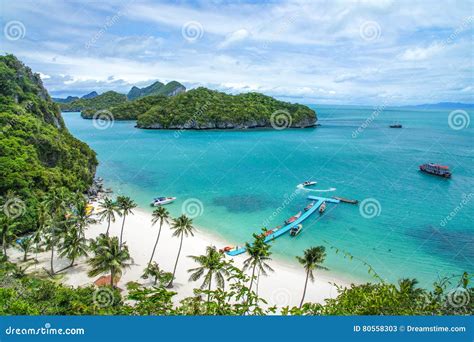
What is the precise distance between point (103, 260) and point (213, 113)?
10711 cm

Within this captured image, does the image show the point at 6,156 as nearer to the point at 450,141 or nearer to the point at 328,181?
the point at 328,181

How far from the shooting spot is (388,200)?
4312cm

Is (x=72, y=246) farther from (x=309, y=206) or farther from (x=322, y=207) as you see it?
(x=322, y=207)

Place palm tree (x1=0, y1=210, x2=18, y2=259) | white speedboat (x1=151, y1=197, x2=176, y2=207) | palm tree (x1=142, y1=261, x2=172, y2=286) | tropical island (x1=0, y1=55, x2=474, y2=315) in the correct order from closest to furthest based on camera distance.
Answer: tropical island (x1=0, y1=55, x2=474, y2=315)
palm tree (x1=142, y1=261, x2=172, y2=286)
palm tree (x1=0, y1=210, x2=18, y2=259)
white speedboat (x1=151, y1=197, x2=176, y2=207)

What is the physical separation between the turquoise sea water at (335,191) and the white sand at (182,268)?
2.31 meters

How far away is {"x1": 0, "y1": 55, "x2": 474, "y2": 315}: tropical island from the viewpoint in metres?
10.5

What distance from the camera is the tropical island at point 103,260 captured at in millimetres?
10500

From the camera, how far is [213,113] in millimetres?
121688

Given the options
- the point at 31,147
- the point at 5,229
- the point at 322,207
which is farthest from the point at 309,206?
the point at 31,147

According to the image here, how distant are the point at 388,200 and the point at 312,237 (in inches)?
712

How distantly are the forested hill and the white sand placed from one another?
257 inches

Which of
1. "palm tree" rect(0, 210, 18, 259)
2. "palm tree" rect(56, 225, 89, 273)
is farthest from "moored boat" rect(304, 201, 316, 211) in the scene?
"palm tree" rect(0, 210, 18, 259)

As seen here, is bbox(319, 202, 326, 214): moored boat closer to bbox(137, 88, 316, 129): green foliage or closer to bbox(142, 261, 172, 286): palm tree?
bbox(142, 261, 172, 286): palm tree

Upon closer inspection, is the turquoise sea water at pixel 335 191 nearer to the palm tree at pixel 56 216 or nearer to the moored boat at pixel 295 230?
the moored boat at pixel 295 230
